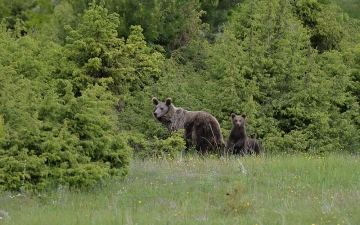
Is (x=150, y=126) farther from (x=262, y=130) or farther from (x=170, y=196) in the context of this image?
(x=170, y=196)

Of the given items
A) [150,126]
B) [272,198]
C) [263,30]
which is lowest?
[150,126]

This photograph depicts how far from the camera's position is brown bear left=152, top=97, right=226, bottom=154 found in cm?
1730

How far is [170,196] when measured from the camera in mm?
10422

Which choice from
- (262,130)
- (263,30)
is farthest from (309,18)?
(262,130)

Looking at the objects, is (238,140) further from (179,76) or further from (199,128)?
(179,76)

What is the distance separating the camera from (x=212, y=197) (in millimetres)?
10242

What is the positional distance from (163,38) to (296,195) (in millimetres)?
14242

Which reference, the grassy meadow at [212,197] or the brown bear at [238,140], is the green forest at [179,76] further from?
the brown bear at [238,140]

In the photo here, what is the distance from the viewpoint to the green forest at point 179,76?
37.9 ft

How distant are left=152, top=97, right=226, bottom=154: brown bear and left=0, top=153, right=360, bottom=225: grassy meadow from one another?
4251mm

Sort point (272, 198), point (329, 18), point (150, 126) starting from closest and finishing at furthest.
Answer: point (272, 198) → point (150, 126) → point (329, 18)

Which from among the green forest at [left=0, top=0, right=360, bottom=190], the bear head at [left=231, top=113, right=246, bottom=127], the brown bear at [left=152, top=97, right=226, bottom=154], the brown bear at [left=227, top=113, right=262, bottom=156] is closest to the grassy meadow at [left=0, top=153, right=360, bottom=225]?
the green forest at [left=0, top=0, right=360, bottom=190]

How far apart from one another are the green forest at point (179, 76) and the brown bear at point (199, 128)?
590mm

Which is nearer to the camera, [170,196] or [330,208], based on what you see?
[330,208]
